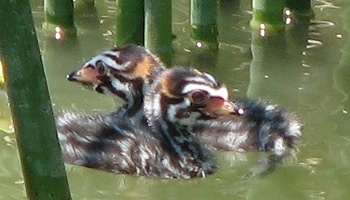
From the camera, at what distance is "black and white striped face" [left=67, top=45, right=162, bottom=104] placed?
337 centimetres

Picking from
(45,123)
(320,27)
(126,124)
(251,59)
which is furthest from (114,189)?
(320,27)

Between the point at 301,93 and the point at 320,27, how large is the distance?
86cm

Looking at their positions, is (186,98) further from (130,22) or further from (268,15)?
(268,15)

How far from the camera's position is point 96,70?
11.2 feet

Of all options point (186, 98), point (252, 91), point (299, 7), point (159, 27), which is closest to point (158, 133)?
point (186, 98)

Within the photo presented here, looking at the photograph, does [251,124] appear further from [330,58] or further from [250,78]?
[330,58]

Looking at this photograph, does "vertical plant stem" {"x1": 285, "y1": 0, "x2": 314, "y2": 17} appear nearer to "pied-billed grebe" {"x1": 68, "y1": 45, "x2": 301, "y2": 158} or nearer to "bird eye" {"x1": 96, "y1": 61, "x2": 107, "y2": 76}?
"pied-billed grebe" {"x1": 68, "y1": 45, "x2": 301, "y2": 158}

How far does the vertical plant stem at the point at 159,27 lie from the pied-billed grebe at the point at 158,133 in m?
0.43

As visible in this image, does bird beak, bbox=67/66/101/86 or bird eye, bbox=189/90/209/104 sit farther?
bird beak, bbox=67/66/101/86

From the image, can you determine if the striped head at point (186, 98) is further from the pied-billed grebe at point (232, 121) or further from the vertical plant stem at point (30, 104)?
the vertical plant stem at point (30, 104)

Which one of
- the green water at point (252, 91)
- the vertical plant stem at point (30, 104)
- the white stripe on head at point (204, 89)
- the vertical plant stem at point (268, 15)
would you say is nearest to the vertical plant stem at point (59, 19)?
the green water at point (252, 91)

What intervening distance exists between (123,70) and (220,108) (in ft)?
1.18

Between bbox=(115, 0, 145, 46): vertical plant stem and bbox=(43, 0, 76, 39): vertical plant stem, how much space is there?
343 millimetres

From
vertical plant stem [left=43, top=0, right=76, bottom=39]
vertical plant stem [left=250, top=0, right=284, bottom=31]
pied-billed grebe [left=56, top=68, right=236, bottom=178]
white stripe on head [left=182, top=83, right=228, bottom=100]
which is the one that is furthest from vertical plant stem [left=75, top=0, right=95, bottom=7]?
white stripe on head [left=182, top=83, right=228, bottom=100]
